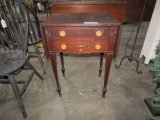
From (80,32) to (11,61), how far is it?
0.69 m

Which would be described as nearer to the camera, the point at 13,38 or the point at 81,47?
the point at 81,47

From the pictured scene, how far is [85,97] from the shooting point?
1.49 m

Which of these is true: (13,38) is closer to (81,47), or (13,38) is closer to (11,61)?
(11,61)

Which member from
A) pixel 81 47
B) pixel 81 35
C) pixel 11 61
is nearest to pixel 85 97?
pixel 81 47

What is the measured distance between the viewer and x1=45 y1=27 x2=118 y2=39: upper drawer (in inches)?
41.0

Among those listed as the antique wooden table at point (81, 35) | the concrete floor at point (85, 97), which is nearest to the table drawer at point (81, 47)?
the antique wooden table at point (81, 35)

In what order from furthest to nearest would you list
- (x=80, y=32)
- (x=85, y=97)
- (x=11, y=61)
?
(x=85, y=97) → (x=11, y=61) → (x=80, y=32)

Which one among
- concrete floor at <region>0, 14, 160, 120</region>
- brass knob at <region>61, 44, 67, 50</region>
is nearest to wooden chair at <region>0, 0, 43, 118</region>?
concrete floor at <region>0, 14, 160, 120</region>

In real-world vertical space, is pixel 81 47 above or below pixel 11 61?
above

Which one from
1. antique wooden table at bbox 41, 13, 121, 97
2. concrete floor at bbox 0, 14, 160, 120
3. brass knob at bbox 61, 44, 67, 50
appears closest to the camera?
antique wooden table at bbox 41, 13, 121, 97

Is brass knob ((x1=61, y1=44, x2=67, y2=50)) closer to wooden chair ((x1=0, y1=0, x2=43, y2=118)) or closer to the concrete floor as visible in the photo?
wooden chair ((x1=0, y1=0, x2=43, y2=118))

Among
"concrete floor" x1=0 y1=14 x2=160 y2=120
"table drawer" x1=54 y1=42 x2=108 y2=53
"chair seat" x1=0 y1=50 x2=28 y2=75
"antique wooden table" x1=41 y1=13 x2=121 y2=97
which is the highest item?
"antique wooden table" x1=41 y1=13 x2=121 y2=97

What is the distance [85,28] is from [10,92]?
3.95 ft

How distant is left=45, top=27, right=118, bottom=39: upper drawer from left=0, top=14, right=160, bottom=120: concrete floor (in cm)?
74
